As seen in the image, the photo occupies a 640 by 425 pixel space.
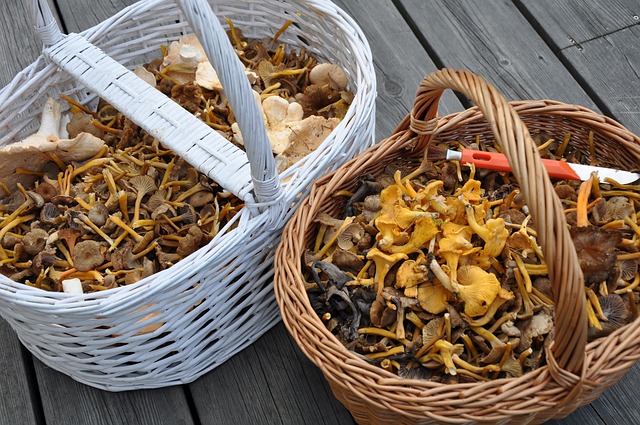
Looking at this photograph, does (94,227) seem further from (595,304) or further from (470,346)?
(595,304)

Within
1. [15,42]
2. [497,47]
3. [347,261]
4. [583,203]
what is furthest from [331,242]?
[15,42]

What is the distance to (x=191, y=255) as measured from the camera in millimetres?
910

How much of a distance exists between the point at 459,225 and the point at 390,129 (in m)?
0.55

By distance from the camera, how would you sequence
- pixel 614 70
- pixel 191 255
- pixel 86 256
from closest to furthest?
pixel 191 255 → pixel 86 256 → pixel 614 70

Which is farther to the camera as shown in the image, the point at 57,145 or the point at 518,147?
the point at 57,145

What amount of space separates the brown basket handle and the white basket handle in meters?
0.28

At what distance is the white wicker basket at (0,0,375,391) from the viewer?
88 centimetres

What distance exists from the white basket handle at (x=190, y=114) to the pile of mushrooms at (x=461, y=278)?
0.15m

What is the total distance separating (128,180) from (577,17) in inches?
43.6

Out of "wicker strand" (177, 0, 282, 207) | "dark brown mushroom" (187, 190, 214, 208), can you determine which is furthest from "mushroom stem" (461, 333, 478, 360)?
"dark brown mushroom" (187, 190, 214, 208)

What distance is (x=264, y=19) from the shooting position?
1.33m

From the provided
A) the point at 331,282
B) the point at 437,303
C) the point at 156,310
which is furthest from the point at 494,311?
the point at 156,310

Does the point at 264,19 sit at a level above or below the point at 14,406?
above

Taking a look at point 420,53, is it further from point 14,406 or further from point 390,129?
point 14,406
